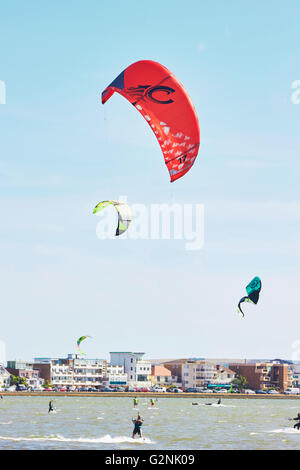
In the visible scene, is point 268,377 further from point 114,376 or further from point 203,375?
point 114,376

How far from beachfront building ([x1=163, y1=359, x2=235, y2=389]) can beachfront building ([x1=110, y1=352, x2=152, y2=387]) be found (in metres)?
8.00

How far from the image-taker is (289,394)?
147 metres

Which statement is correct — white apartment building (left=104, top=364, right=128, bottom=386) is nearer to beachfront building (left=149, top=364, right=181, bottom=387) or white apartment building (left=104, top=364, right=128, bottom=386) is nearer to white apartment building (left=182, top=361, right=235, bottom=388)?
beachfront building (left=149, top=364, right=181, bottom=387)

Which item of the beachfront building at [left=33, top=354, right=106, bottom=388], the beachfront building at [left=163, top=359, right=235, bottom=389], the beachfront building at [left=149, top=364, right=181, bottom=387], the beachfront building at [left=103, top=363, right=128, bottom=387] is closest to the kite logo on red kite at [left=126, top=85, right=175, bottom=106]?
the beachfront building at [left=33, top=354, right=106, bottom=388]

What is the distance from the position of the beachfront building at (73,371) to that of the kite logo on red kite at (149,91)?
381 ft

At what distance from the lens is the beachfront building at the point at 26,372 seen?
135625 mm

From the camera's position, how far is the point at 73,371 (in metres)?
141

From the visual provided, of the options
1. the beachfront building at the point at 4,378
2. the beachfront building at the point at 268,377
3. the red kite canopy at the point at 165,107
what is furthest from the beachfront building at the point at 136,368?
the red kite canopy at the point at 165,107

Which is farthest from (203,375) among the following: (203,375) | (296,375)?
(296,375)

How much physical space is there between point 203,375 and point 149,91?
12832 cm

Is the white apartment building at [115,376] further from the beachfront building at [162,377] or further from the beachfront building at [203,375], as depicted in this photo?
the beachfront building at [203,375]

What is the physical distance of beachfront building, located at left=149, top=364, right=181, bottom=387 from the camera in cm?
14950

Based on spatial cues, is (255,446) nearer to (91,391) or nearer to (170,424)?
(170,424)
